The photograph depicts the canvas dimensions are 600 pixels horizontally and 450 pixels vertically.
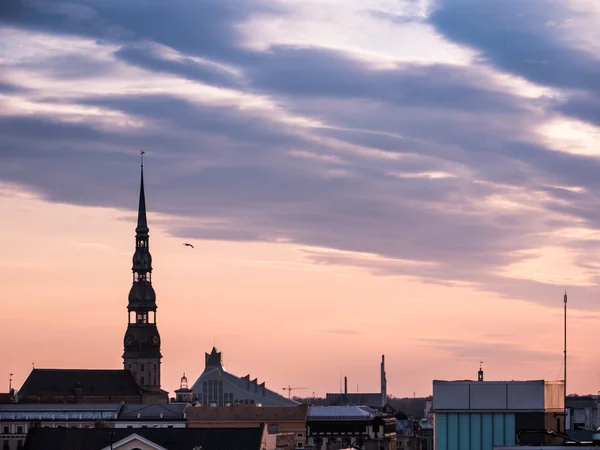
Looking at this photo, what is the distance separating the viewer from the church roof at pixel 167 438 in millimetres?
173500

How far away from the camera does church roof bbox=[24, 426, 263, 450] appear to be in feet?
569

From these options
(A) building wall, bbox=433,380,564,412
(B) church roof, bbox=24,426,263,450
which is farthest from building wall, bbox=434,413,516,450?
(B) church roof, bbox=24,426,263,450

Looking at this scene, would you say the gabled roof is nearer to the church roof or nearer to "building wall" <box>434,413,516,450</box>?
the church roof

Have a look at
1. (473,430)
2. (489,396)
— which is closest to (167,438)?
(473,430)

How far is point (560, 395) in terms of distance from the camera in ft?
274

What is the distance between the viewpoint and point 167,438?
174375mm

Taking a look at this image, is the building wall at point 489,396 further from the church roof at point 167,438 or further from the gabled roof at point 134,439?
the church roof at point 167,438

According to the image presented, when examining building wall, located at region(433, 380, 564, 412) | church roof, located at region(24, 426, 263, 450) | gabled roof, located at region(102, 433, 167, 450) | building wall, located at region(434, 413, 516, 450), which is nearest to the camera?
building wall, located at region(434, 413, 516, 450)

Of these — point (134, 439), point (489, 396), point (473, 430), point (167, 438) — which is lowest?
point (473, 430)

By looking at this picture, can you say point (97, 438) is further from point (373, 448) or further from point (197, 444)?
point (373, 448)

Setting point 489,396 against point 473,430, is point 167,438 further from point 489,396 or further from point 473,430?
point 489,396

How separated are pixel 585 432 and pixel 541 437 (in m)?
49.5

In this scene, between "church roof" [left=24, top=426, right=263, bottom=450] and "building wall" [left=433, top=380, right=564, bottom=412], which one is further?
"church roof" [left=24, top=426, right=263, bottom=450]

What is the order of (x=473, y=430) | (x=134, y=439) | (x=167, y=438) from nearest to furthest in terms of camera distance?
1. (x=473, y=430)
2. (x=134, y=439)
3. (x=167, y=438)
